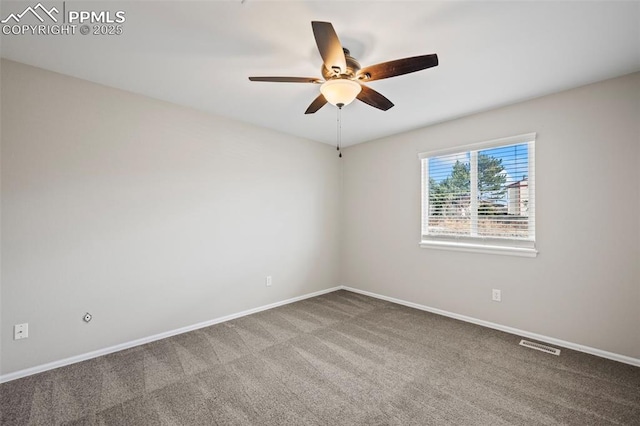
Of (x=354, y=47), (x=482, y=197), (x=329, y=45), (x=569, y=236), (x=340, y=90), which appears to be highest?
(x=354, y=47)

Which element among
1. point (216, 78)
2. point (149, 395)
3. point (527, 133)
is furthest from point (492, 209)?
point (149, 395)

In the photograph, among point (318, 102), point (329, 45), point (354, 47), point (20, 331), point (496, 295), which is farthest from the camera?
point (496, 295)

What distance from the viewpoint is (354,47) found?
2035 mm

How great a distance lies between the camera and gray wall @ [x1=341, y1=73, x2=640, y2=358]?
2.41m

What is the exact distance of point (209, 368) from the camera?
7.71 feet

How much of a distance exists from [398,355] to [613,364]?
1.78 meters

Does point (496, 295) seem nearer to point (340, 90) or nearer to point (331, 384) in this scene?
point (331, 384)

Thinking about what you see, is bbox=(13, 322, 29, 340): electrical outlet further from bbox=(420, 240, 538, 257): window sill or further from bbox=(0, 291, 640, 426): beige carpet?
bbox=(420, 240, 538, 257): window sill

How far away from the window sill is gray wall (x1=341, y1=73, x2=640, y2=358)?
0.21 ft

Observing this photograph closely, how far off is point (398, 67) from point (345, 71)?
35cm

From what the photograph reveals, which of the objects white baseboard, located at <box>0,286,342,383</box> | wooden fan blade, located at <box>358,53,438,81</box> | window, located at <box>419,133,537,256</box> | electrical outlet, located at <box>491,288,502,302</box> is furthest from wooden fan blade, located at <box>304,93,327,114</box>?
electrical outlet, located at <box>491,288,502,302</box>

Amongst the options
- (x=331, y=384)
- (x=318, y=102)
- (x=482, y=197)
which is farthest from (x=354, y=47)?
(x=331, y=384)

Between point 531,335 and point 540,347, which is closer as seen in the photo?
point 540,347

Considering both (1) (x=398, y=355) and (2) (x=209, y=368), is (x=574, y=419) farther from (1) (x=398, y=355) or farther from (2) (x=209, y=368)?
(2) (x=209, y=368)
